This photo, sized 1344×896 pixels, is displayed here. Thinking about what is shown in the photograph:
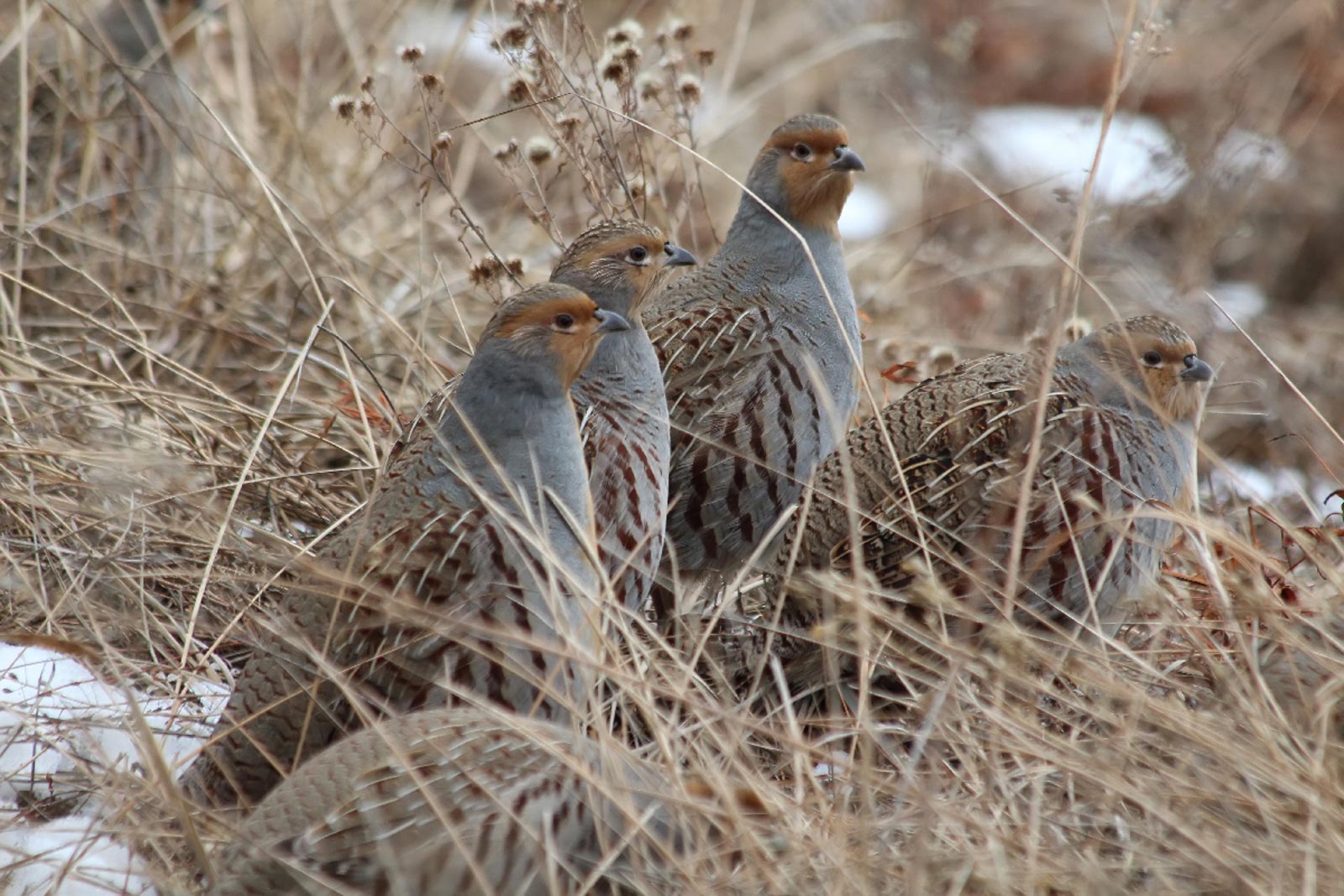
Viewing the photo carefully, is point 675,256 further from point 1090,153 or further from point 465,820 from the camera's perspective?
point 1090,153

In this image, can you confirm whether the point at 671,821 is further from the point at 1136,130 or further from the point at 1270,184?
the point at 1136,130

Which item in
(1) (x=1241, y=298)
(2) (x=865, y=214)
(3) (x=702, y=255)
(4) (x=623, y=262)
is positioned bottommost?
(4) (x=623, y=262)

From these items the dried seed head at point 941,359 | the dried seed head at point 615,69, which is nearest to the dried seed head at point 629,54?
the dried seed head at point 615,69

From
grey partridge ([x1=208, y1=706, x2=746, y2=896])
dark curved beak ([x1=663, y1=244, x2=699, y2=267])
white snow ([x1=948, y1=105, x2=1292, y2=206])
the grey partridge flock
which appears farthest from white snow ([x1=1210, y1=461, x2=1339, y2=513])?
grey partridge ([x1=208, y1=706, x2=746, y2=896])

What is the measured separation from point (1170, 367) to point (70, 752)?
2816 millimetres

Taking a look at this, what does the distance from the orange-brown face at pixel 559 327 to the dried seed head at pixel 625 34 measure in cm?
128

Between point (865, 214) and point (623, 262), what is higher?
point (865, 214)

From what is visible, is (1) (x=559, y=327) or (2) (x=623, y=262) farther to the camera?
(2) (x=623, y=262)

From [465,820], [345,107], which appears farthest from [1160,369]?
[345,107]

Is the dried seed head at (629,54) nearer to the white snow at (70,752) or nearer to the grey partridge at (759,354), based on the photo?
the grey partridge at (759,354)

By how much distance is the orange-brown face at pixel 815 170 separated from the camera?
13.9 feet

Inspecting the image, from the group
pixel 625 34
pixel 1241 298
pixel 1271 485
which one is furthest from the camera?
pixel 1241 298

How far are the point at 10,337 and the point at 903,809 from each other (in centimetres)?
333

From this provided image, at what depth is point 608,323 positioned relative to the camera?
11.4ft
